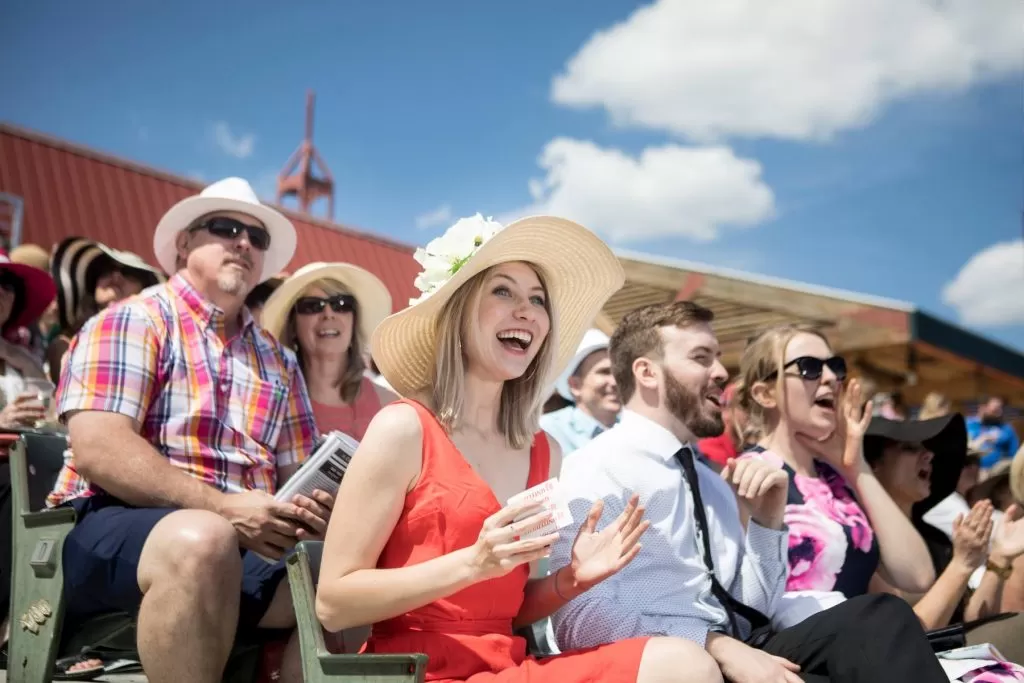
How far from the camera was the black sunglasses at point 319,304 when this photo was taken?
13.6 ft

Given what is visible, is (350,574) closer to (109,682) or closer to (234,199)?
(109,682)

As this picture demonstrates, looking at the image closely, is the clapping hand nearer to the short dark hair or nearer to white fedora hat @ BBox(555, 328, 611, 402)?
the short dark hair

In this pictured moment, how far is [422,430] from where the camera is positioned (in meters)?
1.92

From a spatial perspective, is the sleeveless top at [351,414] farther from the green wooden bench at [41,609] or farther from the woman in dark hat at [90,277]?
the woman in dark hat at [90,277]

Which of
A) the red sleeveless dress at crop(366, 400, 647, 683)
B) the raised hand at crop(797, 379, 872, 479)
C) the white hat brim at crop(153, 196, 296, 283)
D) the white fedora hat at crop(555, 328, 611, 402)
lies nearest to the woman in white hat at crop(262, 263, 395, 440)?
the white hat brim at crop(153, 196, 296, 283)

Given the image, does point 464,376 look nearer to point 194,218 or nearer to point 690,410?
point 690,410

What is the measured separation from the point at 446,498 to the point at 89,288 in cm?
369

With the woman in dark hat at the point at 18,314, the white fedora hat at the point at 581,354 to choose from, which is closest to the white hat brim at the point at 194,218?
the woman in dark hat at the point at 18,314

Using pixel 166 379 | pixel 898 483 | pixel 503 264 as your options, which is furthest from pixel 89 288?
pixel 898 483

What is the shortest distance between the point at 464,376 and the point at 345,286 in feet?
7.51

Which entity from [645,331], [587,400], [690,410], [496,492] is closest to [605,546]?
[496,492]

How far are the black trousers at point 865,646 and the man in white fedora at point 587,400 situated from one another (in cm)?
243

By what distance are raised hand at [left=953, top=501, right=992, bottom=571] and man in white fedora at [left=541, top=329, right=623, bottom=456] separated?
1943 millimetres

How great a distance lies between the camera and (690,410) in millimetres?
2867
